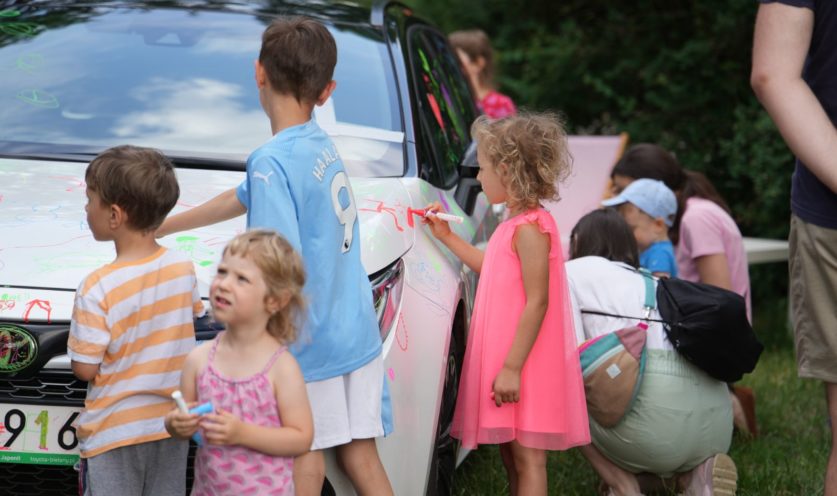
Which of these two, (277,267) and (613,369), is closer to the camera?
(277,267)

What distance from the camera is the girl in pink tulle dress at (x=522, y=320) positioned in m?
3.54

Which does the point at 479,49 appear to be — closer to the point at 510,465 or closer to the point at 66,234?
the point at 510,465

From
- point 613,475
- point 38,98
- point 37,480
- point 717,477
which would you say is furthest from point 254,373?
point 717,477

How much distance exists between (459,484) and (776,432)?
1.86m

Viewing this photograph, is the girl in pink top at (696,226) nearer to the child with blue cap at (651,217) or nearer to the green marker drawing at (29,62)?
the child with blue cap at (651,217)

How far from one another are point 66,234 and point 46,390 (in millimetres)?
438

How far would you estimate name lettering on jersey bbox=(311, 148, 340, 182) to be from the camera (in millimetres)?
2871

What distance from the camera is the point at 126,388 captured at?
8.98ft

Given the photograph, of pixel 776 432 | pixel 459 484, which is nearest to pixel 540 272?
pixel 459 484

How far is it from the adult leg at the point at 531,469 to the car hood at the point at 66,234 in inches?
29.8

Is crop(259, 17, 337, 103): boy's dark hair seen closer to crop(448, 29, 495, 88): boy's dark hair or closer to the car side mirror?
the car side mirror

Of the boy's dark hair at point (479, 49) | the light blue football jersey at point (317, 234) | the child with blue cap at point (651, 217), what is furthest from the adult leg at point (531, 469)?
the boy's dark hair at point (479, 49)

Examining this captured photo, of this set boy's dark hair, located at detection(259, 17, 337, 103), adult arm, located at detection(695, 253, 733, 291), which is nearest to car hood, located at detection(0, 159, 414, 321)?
boy's dark hair, located at detection(259, 17, 337, 103)

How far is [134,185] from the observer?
277 cm
